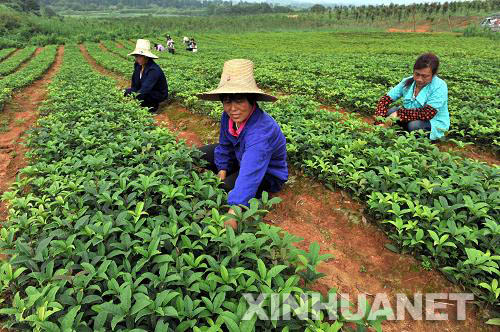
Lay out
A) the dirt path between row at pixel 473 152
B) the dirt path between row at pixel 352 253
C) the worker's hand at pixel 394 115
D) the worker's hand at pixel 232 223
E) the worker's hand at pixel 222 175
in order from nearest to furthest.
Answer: the dirt path between row at pixel 352 253
the worker's hand at pixel 232 223
the worker's hand at pixel 222 175
the dirt path between row at pixel 473 152
the worker's hand at pixel 394 115

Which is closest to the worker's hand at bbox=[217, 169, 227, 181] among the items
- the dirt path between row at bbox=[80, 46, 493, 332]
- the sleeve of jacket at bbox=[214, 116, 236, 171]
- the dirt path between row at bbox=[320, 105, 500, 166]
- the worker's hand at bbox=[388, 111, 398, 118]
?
the sleeve of jacket at bbox=[214, 116, 236, 171]

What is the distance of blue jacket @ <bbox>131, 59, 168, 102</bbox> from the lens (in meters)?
7.71

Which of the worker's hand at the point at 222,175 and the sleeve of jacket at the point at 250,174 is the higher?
the sleeve of jacket at the point at 250,174

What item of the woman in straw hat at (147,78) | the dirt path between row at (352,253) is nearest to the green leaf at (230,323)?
the dirt path between row at (352,253)

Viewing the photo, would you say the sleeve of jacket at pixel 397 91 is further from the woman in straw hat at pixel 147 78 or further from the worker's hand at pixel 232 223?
the woman in straw hat at pixel 147 78

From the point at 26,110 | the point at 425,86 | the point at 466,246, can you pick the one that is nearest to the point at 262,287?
the point at 466,246

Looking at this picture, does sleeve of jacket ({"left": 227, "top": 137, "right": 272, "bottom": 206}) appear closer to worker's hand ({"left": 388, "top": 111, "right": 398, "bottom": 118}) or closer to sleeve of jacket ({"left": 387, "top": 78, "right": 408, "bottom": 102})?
worker's hand ({"left": 388, "top": 111, "right": 398, "bottom": 118})

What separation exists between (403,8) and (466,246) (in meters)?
71.6

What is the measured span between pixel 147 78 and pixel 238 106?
214 inches

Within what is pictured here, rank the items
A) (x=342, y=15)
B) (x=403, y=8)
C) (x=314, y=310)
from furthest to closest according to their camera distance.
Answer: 1. (x=342, y=15)
2. (x=403, y=8)
3. (x=314, y=310)

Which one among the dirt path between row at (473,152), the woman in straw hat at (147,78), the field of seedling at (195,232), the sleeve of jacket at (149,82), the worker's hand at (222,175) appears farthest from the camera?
the sleeve of jacket at (149,82)

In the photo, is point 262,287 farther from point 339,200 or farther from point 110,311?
point 339,200

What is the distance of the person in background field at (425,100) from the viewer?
509cm

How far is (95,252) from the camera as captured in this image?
2.50m
